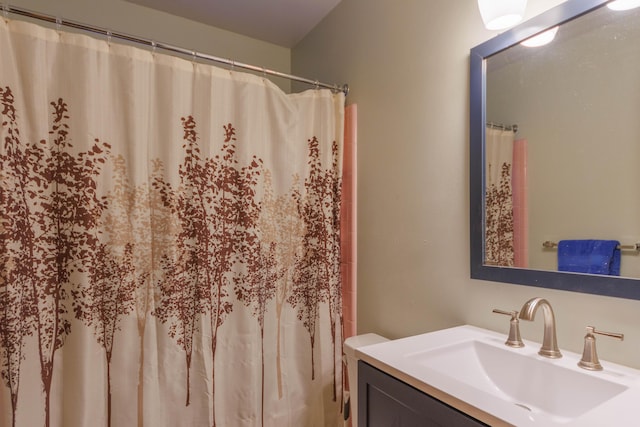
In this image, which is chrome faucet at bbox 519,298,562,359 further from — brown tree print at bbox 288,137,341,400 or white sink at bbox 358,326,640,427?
brown tree print at bbox 288,137,341,400

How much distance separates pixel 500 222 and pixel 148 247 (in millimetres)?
1278

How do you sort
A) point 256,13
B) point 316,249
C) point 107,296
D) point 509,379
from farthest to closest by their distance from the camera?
point 256,13, point 316,249, point 107,296, point 509,379

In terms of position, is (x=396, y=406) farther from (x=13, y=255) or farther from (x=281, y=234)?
(x=13, y=255)

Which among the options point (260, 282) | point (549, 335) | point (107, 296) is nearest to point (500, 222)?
point (549, 335)

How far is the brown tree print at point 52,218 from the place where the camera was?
1124 mm

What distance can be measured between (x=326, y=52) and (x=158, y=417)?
198 cm

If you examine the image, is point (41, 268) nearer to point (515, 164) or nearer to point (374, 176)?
point (374, 176)

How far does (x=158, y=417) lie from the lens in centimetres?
132

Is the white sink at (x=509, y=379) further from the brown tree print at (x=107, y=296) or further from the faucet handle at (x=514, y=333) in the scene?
the brown tree print at (x=107, y=296)

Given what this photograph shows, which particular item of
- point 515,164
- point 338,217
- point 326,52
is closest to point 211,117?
point 338,217

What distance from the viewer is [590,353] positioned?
83 cm

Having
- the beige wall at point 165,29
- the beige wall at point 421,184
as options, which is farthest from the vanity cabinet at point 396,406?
the beige wall at point 165,29

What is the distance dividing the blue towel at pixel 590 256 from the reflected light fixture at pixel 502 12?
0.66 m

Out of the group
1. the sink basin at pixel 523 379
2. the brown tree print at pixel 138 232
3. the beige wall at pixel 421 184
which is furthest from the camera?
the brown tree print at pixel 138 232
